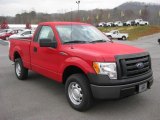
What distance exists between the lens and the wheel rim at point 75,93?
16.7 feet

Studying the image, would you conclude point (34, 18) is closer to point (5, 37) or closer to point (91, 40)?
point (5, 37)

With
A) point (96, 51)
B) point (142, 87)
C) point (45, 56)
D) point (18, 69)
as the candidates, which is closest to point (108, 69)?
point (96, 51)

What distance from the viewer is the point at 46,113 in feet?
16.2

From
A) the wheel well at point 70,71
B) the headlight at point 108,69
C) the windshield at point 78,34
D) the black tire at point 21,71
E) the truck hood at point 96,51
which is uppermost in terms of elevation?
the windshield at point 78,34

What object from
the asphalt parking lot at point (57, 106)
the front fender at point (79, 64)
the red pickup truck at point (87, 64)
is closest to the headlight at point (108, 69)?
the red pickup truck at point (87, 64)

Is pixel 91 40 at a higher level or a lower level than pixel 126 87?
higher

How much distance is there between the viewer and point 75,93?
5172 millimetres

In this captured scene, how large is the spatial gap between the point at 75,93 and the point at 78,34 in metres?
1.57

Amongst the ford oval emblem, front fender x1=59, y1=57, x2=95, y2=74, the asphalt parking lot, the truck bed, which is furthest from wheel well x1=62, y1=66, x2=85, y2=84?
the truck bed

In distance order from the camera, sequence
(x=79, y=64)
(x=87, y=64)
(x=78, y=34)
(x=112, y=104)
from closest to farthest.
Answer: (x=87, y=64), (x=79, y=64), (x=112, y=104), (x=78, y=34)

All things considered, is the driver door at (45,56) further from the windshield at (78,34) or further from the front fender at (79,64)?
the front fender at (79,64)

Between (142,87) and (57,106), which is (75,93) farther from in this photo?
(142,87)

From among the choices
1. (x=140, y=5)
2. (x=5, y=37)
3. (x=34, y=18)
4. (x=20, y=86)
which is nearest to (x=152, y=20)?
(x=140, y=5)

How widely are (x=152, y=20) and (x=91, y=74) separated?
11019 cm
